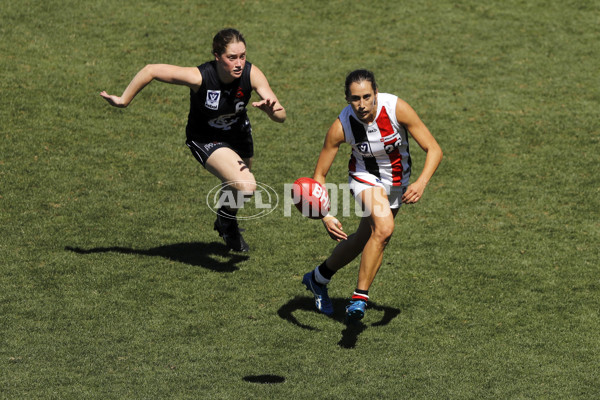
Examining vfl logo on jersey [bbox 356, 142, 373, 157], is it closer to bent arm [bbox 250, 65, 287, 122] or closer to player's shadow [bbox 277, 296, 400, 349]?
bent arm [bbox 250, 65, 287, 122]

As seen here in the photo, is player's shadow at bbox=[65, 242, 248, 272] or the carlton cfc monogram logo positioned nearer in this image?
the carlton cfc monogram logo

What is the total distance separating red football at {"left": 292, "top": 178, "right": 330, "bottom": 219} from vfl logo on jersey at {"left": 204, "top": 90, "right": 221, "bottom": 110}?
6.04ft

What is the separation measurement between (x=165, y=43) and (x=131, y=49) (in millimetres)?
629

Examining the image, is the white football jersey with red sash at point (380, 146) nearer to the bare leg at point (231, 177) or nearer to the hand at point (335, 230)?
the hand at point (335, 230)

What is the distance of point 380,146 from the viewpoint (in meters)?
7.45

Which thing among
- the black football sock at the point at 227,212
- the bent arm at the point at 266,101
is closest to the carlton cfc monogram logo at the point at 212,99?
the bent arm at the point at 266,101

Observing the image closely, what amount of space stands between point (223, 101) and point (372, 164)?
195 cm

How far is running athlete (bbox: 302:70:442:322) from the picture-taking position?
7164 millimetres

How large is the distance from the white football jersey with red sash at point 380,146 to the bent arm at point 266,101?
814 mm

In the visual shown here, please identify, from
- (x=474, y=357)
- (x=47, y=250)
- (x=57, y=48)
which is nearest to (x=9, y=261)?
(x=47, y=250)

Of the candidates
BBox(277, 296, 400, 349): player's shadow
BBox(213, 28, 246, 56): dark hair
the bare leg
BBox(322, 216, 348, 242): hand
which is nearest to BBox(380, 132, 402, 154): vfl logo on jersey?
BBox(322, 216, 348, 242): hand

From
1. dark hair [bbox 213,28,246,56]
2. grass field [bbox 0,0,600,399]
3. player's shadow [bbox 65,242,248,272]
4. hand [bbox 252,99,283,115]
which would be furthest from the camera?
player's shadow [bbox 65,242,248,272]

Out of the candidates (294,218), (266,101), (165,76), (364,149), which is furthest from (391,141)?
(294,218)

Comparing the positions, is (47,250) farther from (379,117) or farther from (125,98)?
(379,117)
